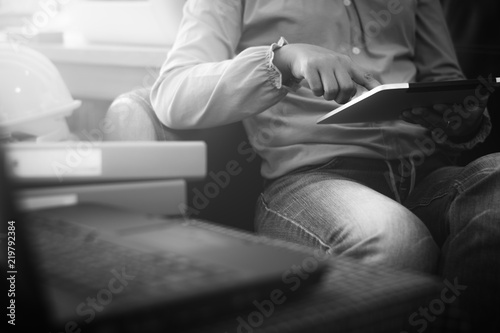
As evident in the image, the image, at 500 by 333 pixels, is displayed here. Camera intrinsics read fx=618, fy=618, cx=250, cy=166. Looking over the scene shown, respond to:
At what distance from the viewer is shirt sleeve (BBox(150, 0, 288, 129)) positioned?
847 mm

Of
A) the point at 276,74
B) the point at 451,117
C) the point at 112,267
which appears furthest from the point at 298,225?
the point at 112,267

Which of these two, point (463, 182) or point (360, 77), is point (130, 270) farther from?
point (463, 182)

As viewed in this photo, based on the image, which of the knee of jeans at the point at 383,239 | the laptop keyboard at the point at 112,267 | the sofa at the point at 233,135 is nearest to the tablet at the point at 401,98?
the knee of jeans at the point at 383,239

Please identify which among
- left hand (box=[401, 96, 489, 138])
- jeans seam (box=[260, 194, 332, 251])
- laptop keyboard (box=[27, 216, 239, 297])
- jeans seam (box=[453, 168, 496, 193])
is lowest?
jeans seam (box=[260, 194, 332, 251])

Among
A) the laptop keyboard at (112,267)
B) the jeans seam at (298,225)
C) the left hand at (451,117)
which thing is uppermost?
the laptop keyboard at (112,267)

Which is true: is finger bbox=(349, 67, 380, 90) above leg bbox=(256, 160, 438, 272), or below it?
above

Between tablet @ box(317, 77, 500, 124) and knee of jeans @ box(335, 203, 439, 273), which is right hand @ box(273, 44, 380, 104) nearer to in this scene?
tablet @ box(317, 77, 500, 124)

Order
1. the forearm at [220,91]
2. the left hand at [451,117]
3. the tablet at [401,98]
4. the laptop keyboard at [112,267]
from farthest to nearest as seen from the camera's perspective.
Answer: the left hand at [451,117] → the forearm at [220,91] → the tablet at [401,98] → the laptop keyboard at [112,267]

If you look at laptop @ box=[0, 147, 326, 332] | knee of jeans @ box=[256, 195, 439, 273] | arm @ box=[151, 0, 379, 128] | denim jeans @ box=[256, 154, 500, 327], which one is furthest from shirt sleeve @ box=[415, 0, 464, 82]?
laptop @ box=[0, 147, 326, 332]

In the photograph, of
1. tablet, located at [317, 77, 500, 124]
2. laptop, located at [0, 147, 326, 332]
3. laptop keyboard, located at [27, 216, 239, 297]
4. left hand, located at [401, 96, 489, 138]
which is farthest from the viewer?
left hand, located at [401, 96, 489, 138]

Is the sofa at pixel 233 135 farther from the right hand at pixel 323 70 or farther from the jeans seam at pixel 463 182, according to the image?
the jeans seam at pixel 463 182

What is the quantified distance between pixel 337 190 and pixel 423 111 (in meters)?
0.22

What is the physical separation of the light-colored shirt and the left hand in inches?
2.1

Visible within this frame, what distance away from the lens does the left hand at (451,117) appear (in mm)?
958
